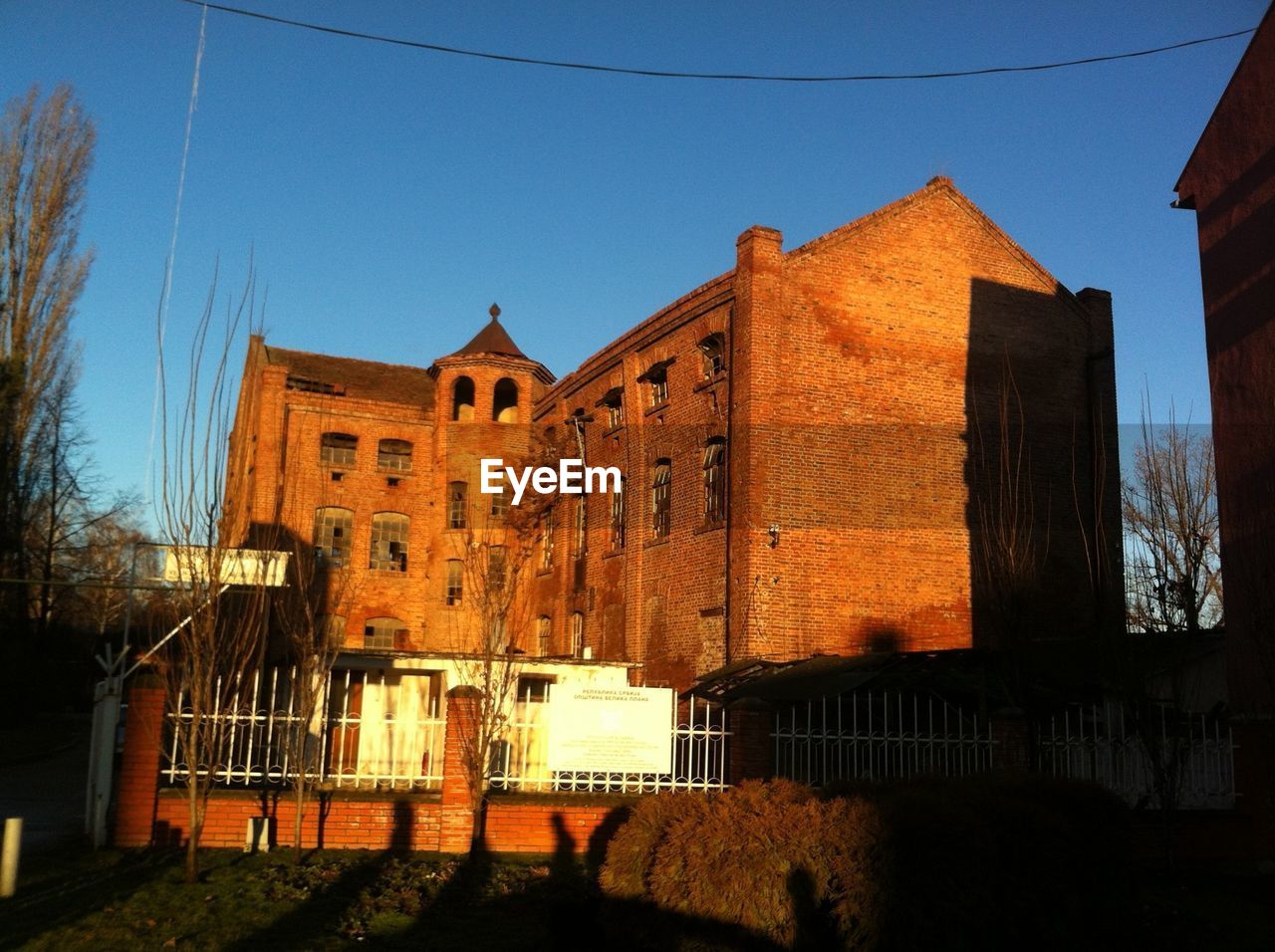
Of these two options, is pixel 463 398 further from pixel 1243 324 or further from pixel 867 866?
pixel 867 866

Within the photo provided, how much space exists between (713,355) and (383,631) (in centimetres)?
1672

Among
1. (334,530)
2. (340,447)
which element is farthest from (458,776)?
(340,447)

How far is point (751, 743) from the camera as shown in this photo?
47.4 ft

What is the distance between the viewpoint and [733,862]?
310 inches

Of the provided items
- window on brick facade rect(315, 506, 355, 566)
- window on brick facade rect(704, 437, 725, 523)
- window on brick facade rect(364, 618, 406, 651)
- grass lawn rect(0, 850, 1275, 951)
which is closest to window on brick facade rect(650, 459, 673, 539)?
window on brick facade rect(704, 437, 725, 523)

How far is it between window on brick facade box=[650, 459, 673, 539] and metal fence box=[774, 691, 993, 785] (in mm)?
6078

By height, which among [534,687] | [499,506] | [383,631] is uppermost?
[499,506]

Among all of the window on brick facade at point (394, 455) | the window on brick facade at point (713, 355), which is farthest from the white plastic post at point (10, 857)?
the window on brick facade at point (394, 455)

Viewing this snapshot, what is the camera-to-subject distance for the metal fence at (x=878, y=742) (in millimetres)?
15273

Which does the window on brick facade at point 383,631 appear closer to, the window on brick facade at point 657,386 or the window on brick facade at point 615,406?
the window on brick facade at point 615,406

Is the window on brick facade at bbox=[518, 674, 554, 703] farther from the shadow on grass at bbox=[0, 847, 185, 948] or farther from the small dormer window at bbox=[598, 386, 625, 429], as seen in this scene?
the shadow on grass at bbox=[0, 847, 185, 948]

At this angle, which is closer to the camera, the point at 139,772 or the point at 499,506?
the point at 139,772

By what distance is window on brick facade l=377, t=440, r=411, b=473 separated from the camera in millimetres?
38000

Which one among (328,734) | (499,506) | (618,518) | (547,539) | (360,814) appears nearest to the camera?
(360,814)
